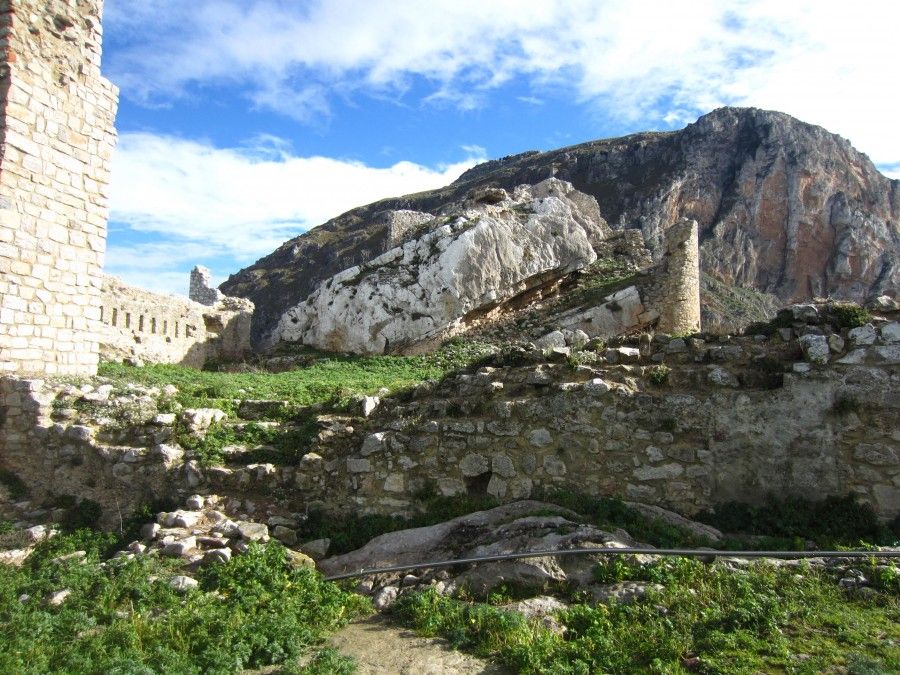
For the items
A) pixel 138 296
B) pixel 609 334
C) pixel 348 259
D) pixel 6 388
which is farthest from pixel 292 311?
pixel 348 259

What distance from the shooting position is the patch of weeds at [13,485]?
7668mm

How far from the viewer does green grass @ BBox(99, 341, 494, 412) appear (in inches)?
352

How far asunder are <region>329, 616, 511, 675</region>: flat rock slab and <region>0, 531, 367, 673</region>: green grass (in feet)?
0.64

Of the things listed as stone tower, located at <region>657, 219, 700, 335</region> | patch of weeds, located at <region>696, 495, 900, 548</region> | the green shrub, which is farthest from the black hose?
stone tower, located at <region>657, 219, 700, 335</region>

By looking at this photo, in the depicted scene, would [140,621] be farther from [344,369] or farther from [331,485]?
[344,369]

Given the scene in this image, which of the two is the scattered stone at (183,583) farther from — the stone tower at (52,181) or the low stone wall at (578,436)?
the stone tower at (52,181)

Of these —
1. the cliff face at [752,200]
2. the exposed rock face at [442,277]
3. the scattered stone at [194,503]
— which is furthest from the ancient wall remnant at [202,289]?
the cliff face at [752,200]

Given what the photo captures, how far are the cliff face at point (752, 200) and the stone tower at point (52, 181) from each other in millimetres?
55955

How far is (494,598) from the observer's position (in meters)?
Answer: 5.06

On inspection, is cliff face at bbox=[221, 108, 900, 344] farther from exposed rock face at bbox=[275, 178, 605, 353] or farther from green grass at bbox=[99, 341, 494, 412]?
green grass at bbox=[99, 341, 494, 412]

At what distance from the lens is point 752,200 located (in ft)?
231

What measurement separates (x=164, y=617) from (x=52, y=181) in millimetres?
6644

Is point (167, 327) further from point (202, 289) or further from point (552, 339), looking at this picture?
point (552, 339)

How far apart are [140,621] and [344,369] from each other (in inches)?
368
